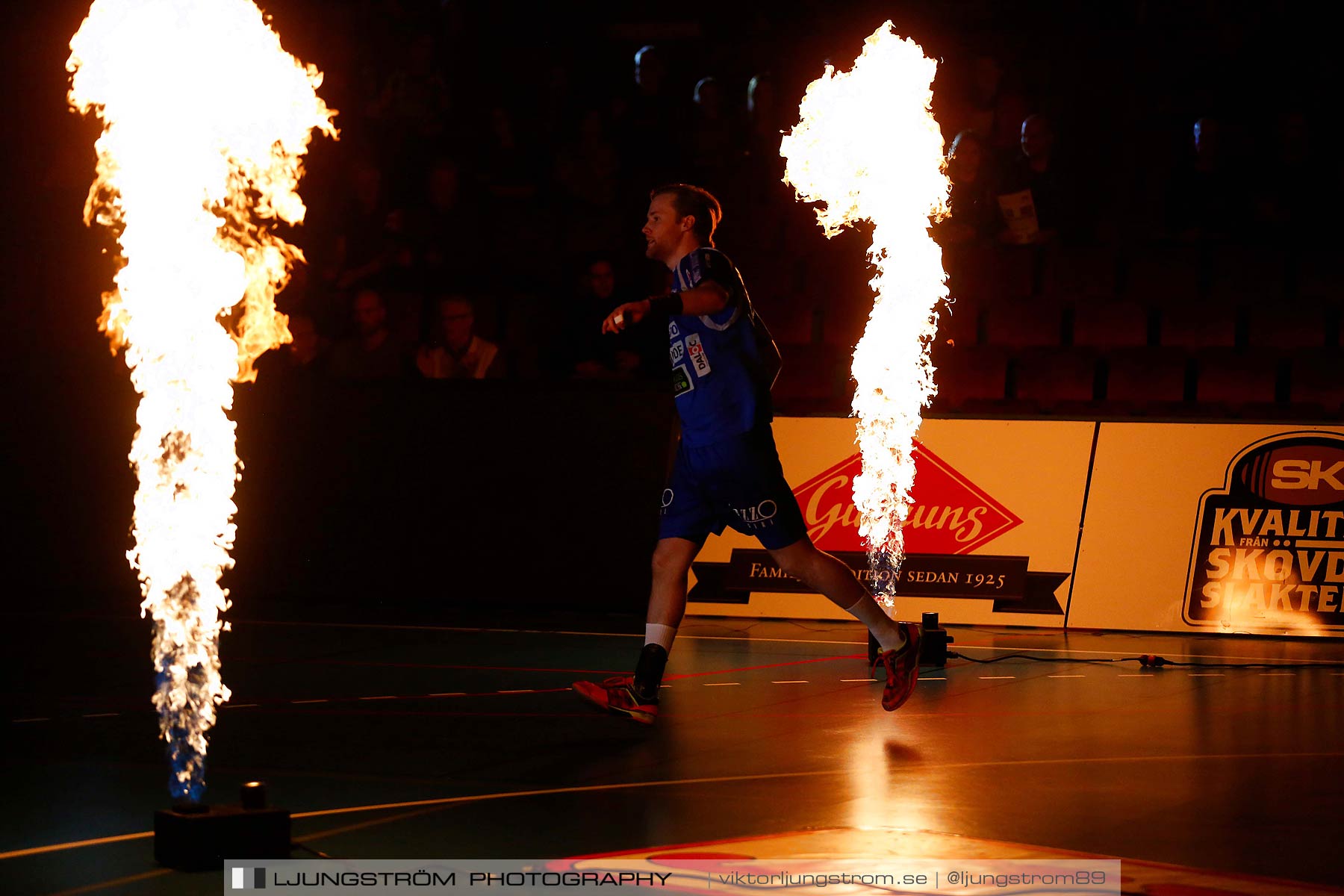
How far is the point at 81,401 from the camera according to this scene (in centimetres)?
1026

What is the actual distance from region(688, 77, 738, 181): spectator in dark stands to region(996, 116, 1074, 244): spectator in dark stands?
2.26m

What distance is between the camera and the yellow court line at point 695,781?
3734mm

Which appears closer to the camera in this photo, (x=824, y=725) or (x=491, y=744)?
(x=491, y=744)

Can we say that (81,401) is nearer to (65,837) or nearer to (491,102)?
(491,102)

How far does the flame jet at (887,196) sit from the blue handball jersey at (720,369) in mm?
2164

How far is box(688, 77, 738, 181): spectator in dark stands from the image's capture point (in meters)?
11.9

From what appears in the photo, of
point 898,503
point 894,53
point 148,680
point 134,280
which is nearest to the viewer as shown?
point 134,280

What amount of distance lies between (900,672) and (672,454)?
3.72 meters

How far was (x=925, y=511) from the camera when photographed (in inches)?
368

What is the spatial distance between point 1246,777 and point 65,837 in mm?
3383

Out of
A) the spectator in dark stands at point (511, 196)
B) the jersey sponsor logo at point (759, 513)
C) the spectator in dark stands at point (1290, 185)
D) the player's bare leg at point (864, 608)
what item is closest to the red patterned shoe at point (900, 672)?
the player's bare leg at point (864, 608)

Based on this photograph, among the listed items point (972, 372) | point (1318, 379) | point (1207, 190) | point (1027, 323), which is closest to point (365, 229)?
point (972, 372)

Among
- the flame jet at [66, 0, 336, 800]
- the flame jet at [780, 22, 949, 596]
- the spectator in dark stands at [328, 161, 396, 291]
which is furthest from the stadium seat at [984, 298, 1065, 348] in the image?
the flame jet at [66, 0, 336, 800]

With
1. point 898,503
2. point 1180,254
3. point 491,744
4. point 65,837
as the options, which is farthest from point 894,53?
point 65,837
